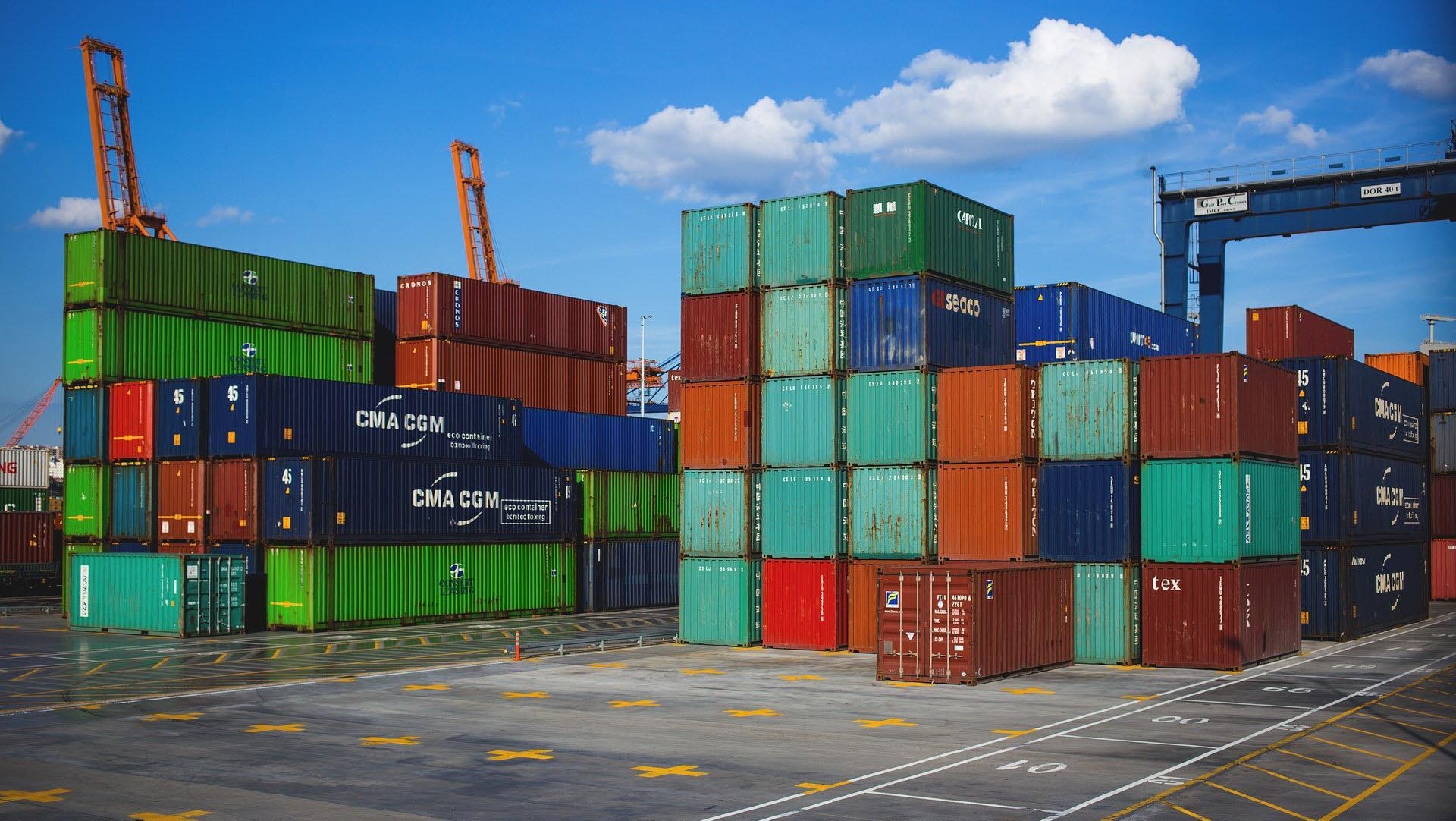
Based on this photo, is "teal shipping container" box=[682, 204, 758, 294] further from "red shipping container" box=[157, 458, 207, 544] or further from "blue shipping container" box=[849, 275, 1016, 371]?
"red shipping container" box=[157, 458, 207, 544]

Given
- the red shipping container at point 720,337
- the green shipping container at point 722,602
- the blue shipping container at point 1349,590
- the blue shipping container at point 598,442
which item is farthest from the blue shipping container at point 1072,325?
the blue shipping container at point 598,442

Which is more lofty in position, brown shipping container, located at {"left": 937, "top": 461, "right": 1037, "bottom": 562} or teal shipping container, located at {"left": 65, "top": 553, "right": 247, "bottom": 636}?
brown shipping container, located at {"left": 937, "top": 461, "right": 1037, "bottom": 562}

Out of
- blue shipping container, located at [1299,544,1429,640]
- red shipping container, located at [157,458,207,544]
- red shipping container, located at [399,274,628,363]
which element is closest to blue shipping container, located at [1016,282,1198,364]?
blue shipping container, located at [1299,544,1429,640]

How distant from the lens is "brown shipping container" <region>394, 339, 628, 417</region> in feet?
208

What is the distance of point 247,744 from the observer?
24.9 meters

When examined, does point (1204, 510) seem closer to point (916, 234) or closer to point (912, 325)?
point (912, 325)

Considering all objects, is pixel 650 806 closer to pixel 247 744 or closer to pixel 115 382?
pixel 247 744

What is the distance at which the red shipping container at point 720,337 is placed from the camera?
4388 cm

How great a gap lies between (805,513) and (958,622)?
9736mm

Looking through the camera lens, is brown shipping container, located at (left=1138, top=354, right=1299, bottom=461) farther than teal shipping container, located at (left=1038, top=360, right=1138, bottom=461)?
No

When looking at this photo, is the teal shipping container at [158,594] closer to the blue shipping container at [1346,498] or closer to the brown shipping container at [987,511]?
A: the brown shipping container at [987,511]

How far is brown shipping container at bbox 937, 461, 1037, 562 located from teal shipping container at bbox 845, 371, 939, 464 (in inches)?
45.7

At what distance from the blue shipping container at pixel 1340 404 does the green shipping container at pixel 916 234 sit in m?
12.1

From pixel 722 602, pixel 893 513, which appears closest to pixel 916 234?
pixel 893 513
